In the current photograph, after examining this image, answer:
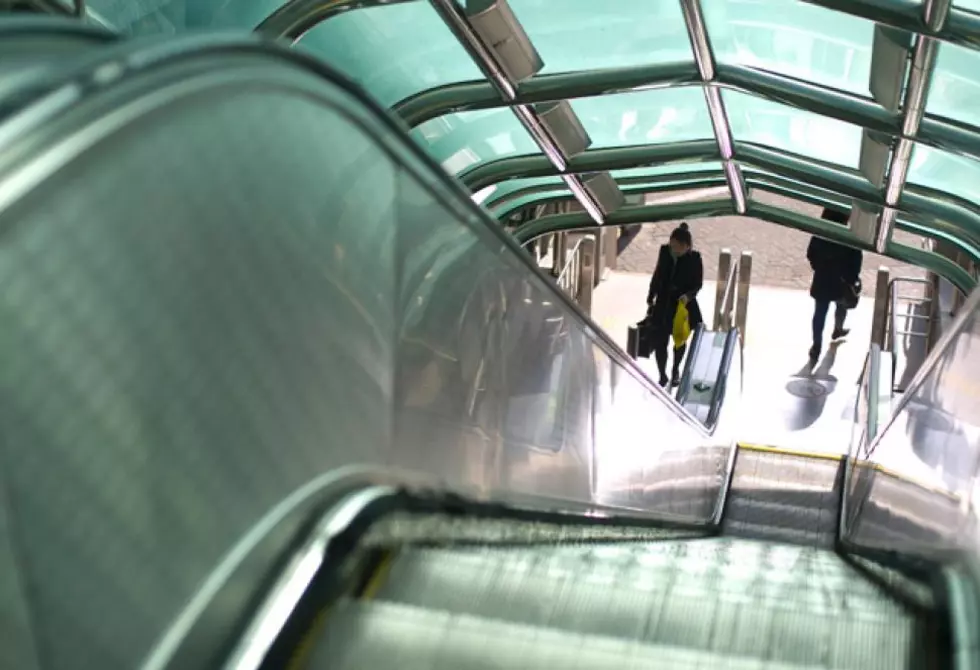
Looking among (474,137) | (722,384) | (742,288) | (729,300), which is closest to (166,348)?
(474,137)

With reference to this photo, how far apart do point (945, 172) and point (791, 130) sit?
934 mm

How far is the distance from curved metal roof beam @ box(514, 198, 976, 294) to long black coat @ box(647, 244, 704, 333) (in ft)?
0.99

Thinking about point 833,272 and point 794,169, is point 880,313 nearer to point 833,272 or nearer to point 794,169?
point 833,272

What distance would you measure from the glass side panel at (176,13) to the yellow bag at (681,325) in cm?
511

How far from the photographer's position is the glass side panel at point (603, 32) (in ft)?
17.2

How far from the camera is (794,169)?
23.7ft

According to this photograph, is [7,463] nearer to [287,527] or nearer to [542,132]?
[287,527]

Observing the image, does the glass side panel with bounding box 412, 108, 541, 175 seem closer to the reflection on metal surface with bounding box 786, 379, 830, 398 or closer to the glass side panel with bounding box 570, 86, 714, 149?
the glass side panel with bounding box 570, 86, 714, 149

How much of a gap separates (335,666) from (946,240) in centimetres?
716

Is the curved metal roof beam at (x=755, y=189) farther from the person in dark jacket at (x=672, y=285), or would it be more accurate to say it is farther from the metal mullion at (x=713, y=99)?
the person in dark jacket at (x=672, y=285)

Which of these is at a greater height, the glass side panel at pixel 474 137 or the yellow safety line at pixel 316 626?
the glass side panel at pixel 474 137

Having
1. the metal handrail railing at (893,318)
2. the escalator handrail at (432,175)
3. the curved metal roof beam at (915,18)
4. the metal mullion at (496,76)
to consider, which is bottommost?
the escalator handrail at (432,175)

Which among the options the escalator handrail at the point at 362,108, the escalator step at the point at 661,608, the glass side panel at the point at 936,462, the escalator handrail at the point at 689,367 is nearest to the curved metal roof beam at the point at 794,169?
the escalator handrail at the point at 689,367

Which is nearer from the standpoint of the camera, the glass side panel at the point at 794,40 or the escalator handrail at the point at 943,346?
the escalator handrail at the point at 943,346
